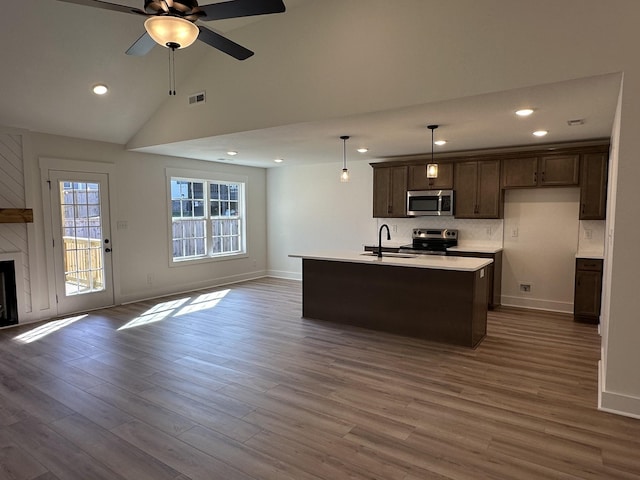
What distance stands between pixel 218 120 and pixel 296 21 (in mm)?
1499

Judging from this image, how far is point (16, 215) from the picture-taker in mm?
4863

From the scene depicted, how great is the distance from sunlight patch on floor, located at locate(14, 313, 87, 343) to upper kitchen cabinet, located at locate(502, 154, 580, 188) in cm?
624

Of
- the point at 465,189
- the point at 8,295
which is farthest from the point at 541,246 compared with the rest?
the point at 8,295

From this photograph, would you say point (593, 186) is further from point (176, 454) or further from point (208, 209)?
point (208, 209)

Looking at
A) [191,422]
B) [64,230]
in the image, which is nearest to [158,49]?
[64,230]

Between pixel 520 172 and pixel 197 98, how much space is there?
451 cm

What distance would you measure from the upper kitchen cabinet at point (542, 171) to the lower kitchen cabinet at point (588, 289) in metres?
1.08

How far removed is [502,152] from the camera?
5781 millimetres

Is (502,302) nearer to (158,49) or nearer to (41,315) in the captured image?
(158,49)

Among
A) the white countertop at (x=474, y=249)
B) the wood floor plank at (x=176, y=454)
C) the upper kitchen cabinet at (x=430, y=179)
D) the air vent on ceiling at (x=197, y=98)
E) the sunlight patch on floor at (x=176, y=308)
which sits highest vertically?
the air vent on ceiling at (x=197, y=98)

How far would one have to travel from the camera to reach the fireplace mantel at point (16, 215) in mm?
4758

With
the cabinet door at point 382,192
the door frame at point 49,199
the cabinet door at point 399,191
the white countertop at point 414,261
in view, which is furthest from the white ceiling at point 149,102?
the white countertop at point 414,261

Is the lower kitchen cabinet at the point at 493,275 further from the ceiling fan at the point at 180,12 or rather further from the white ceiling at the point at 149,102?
the ceiling fan at the point at 180,12

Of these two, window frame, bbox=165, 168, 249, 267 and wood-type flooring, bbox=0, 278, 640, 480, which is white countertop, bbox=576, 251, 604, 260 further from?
window frame, bbox=165, 168, 249, 267
